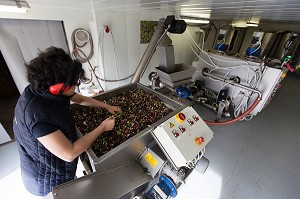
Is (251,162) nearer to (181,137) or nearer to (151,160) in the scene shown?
(181,137)

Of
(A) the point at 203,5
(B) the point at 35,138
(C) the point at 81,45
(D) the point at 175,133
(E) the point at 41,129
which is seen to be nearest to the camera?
(E) the point at 41,129

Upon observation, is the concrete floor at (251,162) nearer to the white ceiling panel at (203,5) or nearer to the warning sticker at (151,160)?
the warning sticker at (151,160)

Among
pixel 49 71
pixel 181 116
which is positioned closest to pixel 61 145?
→ pixel 49 71

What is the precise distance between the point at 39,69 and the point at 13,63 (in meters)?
1.91

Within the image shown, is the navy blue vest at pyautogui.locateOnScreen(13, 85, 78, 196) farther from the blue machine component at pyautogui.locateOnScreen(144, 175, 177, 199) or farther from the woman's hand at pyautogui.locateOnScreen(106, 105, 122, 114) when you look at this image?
the blue machine component at pyautogui.locateOnScreen(144, 175, 177, 199)

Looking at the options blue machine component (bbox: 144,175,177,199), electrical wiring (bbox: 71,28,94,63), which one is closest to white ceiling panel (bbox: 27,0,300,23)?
electrical wiring (bbox: 71,28,94,63)

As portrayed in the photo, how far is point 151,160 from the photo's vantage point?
1052mm

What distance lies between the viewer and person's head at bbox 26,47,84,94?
745 mm

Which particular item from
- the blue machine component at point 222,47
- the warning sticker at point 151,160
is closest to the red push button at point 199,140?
the warning sticker at point 151,160

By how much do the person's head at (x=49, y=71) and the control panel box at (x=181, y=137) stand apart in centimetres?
66

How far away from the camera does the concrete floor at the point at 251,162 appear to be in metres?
1.61

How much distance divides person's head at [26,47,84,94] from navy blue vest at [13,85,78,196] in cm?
6

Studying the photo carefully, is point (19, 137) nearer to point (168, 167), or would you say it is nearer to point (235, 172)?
point (168, 167)

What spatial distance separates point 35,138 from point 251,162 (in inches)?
96.5
